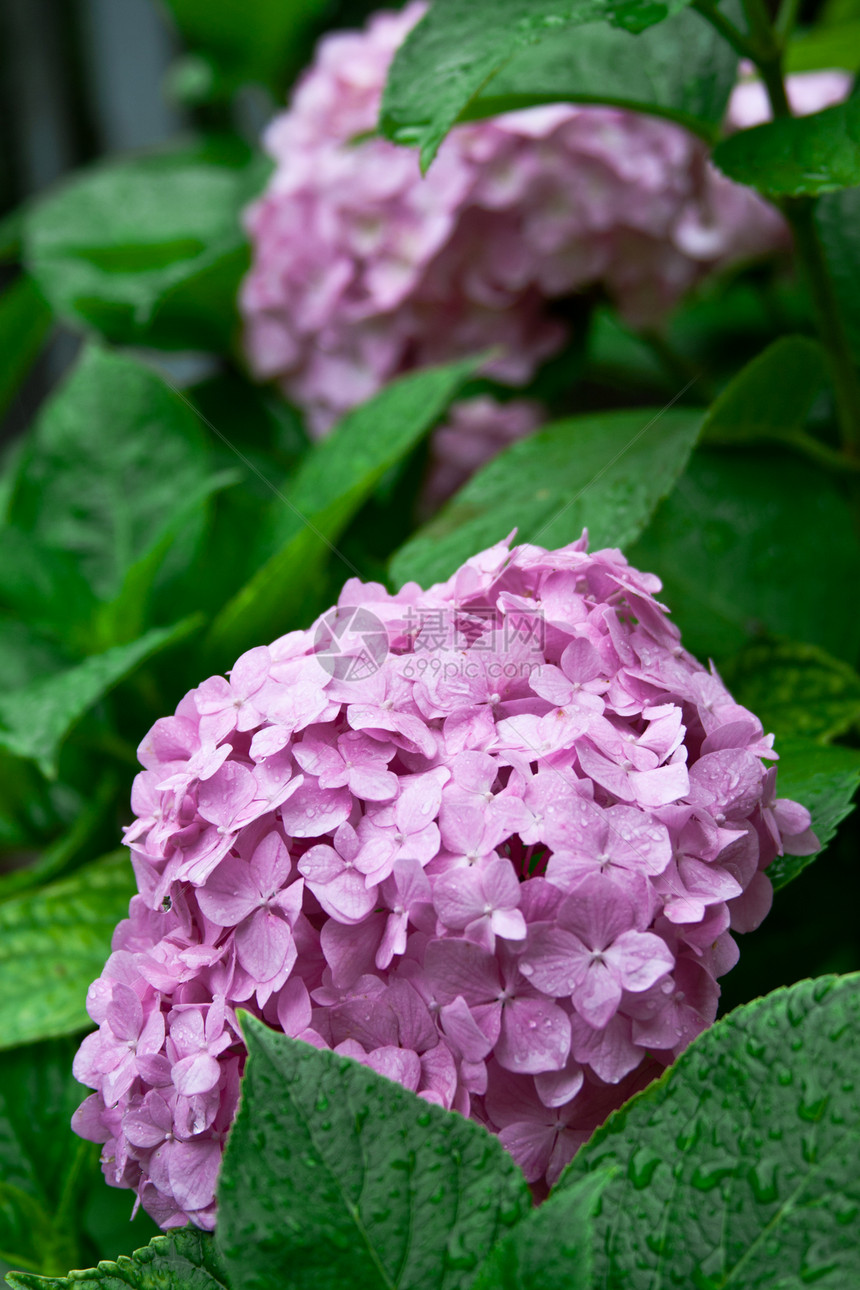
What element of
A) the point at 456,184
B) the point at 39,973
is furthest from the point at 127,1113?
the point at 456,184

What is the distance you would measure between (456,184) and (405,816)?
62cm

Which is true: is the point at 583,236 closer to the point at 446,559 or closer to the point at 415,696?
the point at 446,559

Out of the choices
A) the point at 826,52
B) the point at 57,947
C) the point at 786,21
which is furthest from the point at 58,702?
the point at 826,52

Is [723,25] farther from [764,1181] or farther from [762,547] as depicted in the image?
[764,1181]

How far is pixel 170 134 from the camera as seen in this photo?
2.05 meters

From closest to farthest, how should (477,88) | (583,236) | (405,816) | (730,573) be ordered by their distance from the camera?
1. (405,816)
2. (477,88)
3. (730,573)
4. (583,236)

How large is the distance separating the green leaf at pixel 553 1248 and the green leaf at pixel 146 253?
2.86 ft

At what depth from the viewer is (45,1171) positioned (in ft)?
2.06

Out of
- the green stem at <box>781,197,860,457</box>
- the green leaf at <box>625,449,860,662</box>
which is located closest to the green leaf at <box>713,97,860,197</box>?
the green stem at <box>781,197,860,457</box>

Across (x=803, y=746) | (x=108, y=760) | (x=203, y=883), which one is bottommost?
(x=108, y=760)

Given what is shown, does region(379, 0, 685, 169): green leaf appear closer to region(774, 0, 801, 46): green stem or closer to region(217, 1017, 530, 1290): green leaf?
region(774, 0, 801, 46): green stem

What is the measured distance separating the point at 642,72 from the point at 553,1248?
706 mm

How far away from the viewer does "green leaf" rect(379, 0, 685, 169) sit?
506 millimetres

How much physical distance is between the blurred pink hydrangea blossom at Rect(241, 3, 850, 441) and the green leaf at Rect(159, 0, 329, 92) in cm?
29
